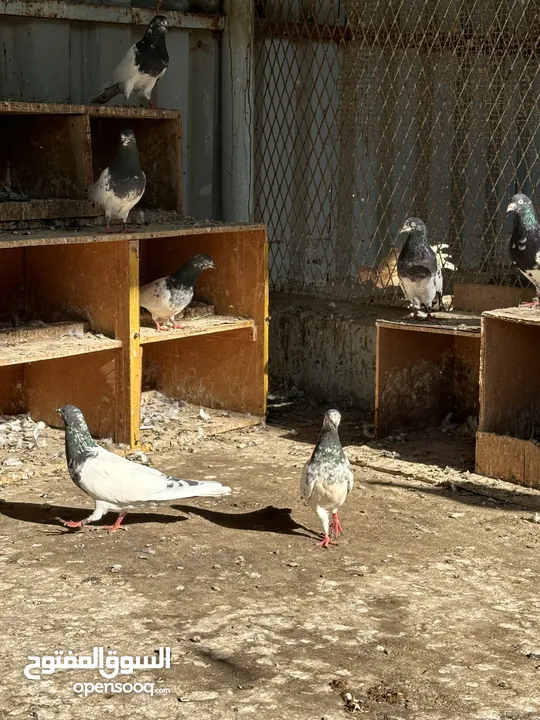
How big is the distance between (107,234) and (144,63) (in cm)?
121

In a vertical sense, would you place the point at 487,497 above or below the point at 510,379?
below

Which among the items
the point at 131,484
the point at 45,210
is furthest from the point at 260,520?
the point at 45,210

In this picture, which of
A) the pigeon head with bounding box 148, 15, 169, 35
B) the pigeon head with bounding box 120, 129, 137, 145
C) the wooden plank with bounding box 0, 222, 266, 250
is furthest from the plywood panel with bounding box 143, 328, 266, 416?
the pigeon head with bounding box 148, 15, 169, 35

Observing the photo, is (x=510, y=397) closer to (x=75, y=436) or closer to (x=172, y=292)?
(x=172, y=292)

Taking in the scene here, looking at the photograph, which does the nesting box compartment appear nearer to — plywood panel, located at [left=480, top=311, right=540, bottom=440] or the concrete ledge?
plywood panel, located at [left=480, top=311, right=540, bottom=440]

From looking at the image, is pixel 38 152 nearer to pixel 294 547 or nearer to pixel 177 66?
pixel 177 66

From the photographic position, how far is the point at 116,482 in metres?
4.80

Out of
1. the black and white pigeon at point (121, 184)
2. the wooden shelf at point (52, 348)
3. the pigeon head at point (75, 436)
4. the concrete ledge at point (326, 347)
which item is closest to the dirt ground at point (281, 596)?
the pigeon head at point (75, 436)

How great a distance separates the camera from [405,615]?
13.8 feet

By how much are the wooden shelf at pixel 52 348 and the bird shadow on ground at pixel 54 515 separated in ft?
2.24

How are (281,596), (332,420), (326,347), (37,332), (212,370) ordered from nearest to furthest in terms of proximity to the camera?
(281,596), (332,420), (37,332), (212,370), (326,347)

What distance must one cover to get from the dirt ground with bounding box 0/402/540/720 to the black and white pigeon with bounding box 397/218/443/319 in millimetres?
927

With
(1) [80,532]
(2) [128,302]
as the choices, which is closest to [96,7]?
(2) [128,302]

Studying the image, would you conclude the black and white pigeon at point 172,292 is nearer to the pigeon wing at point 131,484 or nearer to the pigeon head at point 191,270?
the pigeon head at point 191,270
